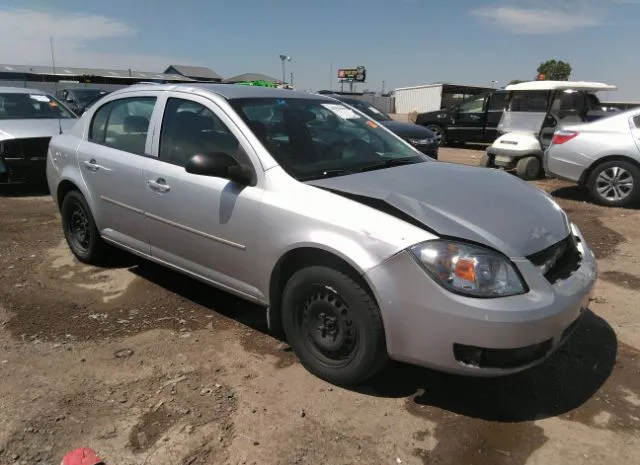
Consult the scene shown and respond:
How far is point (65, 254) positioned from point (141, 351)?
7.94 ft

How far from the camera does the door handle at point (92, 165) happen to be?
4.39m

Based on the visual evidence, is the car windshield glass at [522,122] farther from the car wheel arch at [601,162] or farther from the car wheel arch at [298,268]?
the car wheel arch at [298,268]

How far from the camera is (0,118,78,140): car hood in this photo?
7.85 meters

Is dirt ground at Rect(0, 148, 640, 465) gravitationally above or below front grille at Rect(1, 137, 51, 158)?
below

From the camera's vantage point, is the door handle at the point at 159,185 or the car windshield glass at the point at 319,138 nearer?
the car windshield glass at the point at 319,138

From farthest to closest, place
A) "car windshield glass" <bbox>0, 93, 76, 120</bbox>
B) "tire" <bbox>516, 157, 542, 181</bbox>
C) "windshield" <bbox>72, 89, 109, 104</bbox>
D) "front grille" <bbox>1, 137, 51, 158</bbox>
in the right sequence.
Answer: "windshield" <bbox>72, 89, 109, 104</bbox>
"tire" <bbox>516, 157, 542, 181</bbox>
"car windshield glass" <bbox>0, 93, 76, 120</bbox>
"front grille" <bbox>1, 137, 51, 158</bbox>

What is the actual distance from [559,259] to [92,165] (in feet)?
11.7

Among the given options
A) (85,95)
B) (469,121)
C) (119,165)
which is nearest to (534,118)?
(469,121)

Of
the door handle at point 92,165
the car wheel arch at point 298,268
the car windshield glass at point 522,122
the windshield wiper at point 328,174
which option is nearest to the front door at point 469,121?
the car windshield glass at point 522,122

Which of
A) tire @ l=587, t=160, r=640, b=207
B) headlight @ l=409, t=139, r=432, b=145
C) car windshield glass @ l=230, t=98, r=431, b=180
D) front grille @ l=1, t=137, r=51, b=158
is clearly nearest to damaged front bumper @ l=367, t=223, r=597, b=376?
car windshield glass @ l=230, t=98, r=431, b=180

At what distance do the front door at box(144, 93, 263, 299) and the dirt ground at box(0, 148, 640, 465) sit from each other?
50 centimetres

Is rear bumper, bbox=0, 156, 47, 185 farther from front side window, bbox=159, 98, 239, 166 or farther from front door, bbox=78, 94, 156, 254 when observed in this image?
front side window, bbox=159, 98, 239, 166

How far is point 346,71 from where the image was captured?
61312 mm

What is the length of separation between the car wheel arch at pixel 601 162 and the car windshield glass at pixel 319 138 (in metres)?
4.80
